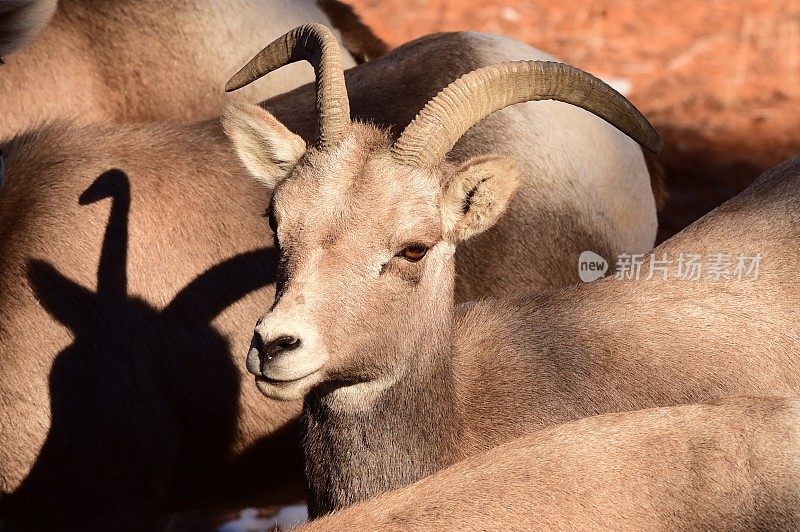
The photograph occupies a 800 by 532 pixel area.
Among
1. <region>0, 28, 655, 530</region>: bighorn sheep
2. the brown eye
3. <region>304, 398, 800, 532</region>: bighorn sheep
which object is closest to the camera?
<region>304, 398, 800, 532</region>: bighorn sheep

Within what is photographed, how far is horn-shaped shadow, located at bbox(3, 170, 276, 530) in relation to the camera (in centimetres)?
430

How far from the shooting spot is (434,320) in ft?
12.2

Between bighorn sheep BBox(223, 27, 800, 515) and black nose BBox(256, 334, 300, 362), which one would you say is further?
bighorn sheep BBox(223, 27, 800, 515)

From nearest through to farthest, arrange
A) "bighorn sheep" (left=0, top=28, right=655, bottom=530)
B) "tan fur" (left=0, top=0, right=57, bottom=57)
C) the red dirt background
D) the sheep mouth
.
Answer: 1. the sheep mouth
2. "bighorn sheep" (left=0, top=28, right=655, bottom=530)
3. "tan fur" (left=0, top=0, right=57, bottom=57)
4. the red dirt background

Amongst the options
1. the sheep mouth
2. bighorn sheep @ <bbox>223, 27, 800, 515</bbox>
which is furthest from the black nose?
the sheep mouth

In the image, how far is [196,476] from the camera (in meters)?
4.63

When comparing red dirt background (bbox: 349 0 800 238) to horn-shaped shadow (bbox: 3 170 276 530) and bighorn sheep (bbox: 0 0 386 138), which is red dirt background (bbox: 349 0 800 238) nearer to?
bighorn sheep (bbox: 0 0 386 138)

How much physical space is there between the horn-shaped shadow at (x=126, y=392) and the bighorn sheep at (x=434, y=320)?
2.41ft

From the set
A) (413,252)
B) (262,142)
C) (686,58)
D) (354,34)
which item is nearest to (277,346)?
(413,252)

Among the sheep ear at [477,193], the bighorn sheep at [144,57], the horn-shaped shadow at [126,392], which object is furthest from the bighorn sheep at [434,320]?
the bighorn sheep at [144,57]

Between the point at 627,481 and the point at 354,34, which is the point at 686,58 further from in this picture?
the point at 627,481

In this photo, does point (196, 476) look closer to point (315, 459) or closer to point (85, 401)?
point (85, 401)

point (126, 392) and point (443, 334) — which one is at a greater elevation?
point (443, 334)

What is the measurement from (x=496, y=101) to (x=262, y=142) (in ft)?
2.60
